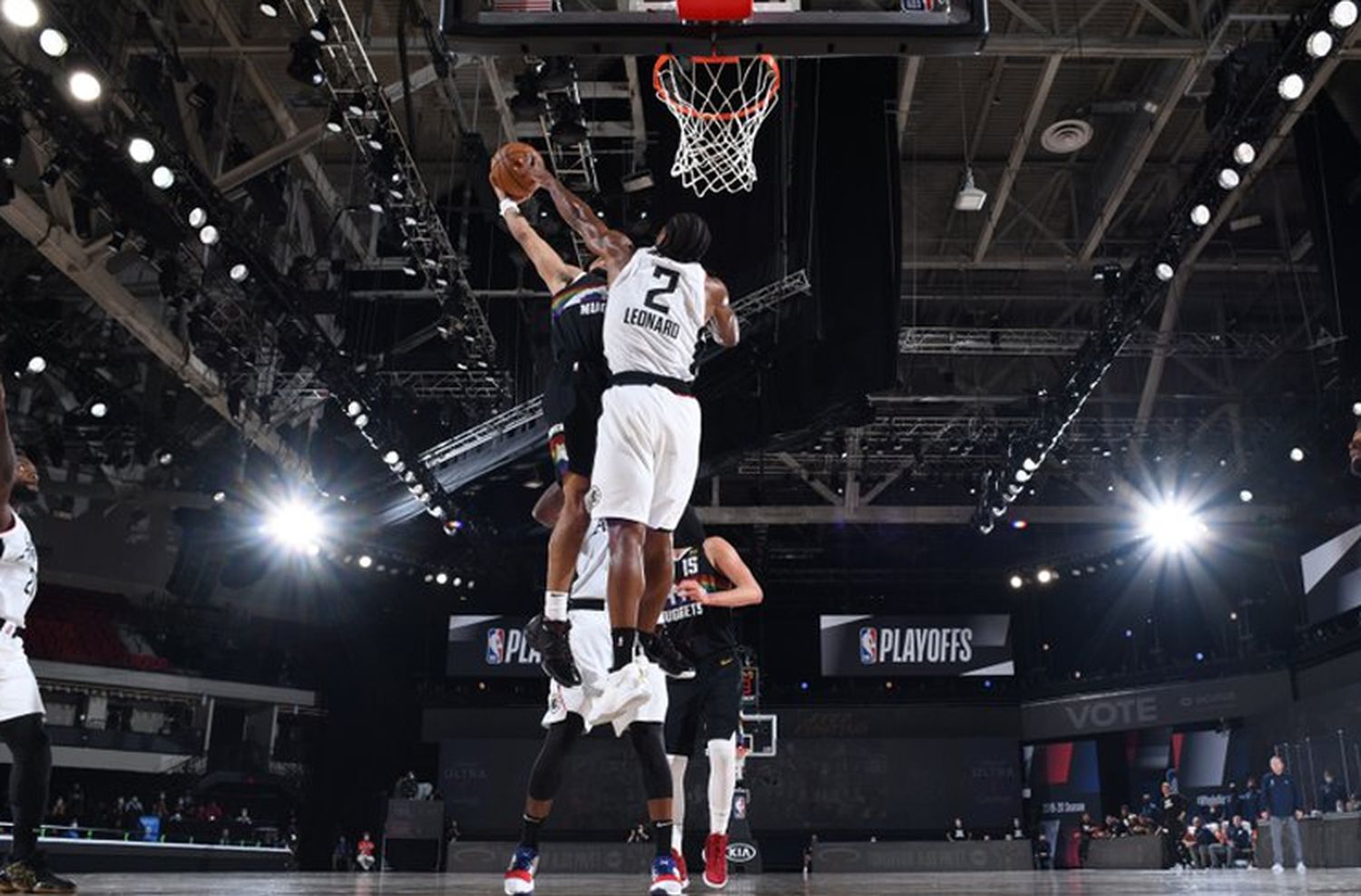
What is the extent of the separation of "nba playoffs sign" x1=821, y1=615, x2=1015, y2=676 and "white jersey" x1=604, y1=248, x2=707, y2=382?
22.3 m

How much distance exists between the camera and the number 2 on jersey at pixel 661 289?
4.50 m

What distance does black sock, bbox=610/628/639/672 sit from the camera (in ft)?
14.0

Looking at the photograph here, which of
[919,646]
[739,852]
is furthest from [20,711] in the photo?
[919,646]

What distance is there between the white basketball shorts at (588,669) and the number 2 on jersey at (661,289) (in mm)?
1266

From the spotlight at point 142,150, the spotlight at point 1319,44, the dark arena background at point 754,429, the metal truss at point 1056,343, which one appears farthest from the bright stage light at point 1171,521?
the spotlight at point 142,150

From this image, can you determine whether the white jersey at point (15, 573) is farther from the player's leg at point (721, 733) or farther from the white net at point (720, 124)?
the white net at point (720, 124)

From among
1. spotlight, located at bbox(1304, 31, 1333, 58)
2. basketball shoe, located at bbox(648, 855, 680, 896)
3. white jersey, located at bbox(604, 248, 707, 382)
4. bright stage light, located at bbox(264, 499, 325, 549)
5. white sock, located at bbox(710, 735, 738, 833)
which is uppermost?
spotlight, located at bbox(1304, 31, 1333, 58)

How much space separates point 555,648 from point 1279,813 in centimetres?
1627

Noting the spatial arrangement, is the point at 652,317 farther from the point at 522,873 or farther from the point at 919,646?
the point at 919,646

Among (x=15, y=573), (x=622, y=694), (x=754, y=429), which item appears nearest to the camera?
(x=622, y=694)

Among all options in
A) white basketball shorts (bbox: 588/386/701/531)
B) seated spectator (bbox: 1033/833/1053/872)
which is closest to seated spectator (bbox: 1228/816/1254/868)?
seated spectator (bbox: 1033/833/1053/872)

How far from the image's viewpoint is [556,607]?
4.35 meters

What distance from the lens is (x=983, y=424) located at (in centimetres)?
1955

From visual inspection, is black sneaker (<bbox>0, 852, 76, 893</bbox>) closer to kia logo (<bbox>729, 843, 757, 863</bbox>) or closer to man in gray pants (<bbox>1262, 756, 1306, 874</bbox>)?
kia logo (<bbox>729, 843, 757, 863</bbox>)
